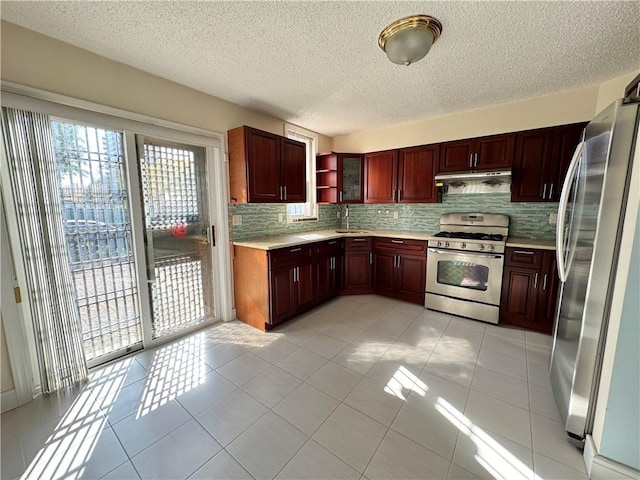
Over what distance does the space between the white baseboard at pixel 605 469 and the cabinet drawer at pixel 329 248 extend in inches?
104

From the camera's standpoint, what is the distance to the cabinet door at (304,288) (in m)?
3.12

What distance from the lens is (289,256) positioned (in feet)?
9.72


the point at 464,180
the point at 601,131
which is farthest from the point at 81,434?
the point at 464,180

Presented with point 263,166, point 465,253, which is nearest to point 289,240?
point 263,166

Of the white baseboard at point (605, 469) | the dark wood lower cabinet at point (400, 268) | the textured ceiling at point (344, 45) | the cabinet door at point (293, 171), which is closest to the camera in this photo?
the white baseboard at point (605, 469)

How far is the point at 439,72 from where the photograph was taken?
234 cm

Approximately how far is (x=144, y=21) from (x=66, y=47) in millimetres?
740

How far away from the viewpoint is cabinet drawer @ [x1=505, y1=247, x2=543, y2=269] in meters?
2.72

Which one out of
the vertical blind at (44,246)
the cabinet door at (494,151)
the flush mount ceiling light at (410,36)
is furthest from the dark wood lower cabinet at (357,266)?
the vertical blind at (44,246)

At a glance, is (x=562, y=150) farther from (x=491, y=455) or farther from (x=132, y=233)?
(x=132, y=233)

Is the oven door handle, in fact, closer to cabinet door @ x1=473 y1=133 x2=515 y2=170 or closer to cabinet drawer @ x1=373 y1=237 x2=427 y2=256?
cabinet drawer @ x1=373 y1=237 x2=427 y2=256

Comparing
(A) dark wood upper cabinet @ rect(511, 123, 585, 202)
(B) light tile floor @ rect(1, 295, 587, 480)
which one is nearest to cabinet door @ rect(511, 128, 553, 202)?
(A) dark wood upper cabinet @ rect(511, 123, 585, 202)

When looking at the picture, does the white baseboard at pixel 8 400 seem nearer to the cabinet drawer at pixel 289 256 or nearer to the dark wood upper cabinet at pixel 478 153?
the cabinet drawer at pixel 289 256

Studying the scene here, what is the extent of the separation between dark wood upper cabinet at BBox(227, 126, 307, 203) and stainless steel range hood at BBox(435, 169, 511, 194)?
1989 mm
